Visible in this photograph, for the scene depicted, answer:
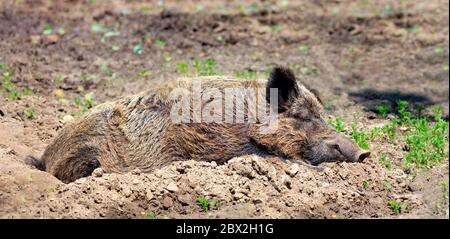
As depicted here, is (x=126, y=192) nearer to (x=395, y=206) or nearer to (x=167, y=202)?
(x=167, y=202)

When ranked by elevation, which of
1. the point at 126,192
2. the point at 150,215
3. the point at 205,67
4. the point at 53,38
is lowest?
the point at 150,215

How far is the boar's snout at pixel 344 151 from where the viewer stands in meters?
6.63

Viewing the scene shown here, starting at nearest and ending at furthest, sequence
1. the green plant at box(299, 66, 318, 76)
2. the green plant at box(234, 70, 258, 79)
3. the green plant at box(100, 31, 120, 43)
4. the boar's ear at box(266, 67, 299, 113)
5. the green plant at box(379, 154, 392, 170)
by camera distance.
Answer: the boar's ear at box(266, 67, 299, 113) → the green plant at box(379, 154, 392, 170) → the green plant at box(234, 70, 258, 79) → the green plant at box(299, 66, 318, 76) → the green plant at box(100, 31, 120, 43)

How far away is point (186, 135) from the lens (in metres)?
6.32

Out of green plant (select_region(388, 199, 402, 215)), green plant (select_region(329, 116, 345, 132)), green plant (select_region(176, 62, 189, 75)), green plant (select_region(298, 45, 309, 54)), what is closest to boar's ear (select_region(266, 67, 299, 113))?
green plant (select_region(329, 116, 345, 132))

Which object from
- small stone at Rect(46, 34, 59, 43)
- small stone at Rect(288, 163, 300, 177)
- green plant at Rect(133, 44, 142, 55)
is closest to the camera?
small stone at Rect(288, 163, 300, 177)

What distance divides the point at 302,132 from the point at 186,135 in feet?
3.61

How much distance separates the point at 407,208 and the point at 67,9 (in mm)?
8085

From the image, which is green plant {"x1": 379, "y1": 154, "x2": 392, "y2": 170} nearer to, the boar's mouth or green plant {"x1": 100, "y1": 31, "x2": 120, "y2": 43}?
the boar's mouth

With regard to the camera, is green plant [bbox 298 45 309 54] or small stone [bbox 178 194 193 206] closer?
small stone [bbox 178 194 193 206]

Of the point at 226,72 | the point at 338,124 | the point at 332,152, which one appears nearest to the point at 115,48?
the point at 226,72

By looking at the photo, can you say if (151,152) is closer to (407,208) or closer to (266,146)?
(266,146)

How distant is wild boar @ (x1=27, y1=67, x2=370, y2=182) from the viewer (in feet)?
20.8

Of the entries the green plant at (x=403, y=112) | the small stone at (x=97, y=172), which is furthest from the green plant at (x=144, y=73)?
the small stone at (x=97, y=172)
